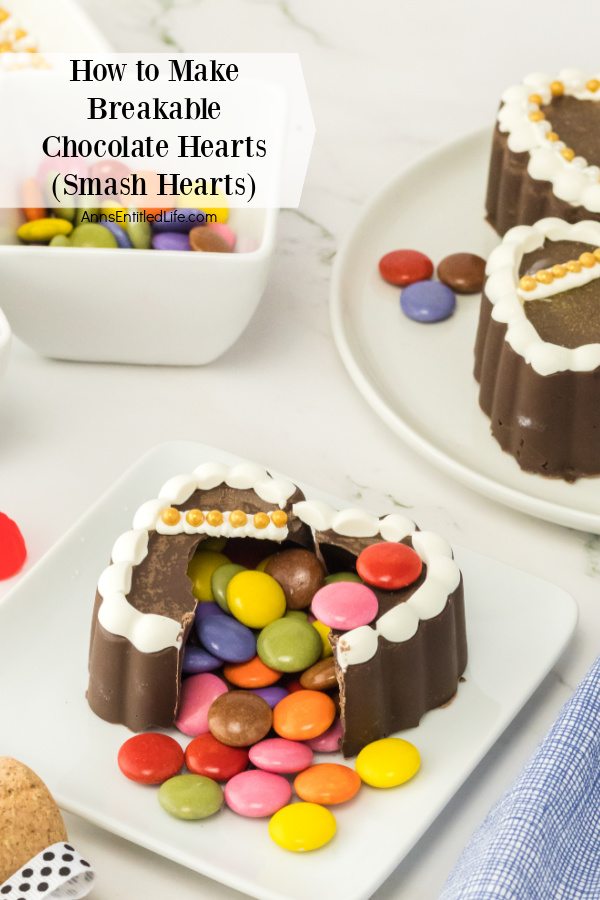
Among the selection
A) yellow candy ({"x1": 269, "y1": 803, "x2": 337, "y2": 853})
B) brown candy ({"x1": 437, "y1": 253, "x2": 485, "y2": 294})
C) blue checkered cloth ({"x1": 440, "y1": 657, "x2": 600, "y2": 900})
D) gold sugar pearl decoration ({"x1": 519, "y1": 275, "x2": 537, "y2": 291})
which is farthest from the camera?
brown candy ({"x1": 437, "y1": 253, "x2": 485, "y2": 294})

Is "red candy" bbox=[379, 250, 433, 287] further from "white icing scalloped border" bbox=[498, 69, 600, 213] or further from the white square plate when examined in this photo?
the white square plate

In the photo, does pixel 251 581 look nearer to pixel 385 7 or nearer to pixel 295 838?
pixel 295 838

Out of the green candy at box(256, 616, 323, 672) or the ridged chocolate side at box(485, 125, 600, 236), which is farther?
the ridged chocolate side at box(485, 125, 600, 236)

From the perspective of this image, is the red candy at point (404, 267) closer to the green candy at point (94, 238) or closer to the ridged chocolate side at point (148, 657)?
the green candy at point (94, 238)

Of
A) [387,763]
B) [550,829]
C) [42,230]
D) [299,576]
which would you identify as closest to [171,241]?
[42,230]

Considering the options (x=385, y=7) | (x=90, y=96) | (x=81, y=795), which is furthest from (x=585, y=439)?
(x=385, y=7)

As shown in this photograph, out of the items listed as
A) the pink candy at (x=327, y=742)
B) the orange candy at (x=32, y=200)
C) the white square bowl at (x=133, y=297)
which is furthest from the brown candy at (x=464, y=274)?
the pink candy at (x=327, y=742)

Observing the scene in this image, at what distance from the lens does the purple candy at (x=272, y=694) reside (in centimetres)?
124

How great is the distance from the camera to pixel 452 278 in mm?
1762

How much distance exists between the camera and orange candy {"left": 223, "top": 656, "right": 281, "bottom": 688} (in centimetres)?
124

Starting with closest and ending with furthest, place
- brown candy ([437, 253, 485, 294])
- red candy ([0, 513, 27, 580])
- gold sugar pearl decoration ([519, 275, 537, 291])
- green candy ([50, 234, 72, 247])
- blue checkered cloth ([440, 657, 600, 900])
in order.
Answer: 1. blue checkered cloth ([440, 657, 600, 900])
2. red candy ([0, 513, 27, 580])
3. gold sugar pearl decoration ([519, 275, 537, 291])
4. green candy ([50, 234, 72, 247])
5. brown candy ([437, 253, 485, 294])

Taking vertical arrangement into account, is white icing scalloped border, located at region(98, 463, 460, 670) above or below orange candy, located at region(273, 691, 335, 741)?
above

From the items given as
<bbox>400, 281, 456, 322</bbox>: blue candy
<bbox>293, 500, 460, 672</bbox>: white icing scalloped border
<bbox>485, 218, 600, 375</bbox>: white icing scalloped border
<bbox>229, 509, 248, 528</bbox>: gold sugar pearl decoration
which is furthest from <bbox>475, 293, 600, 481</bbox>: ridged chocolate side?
<bbox>229, 509, 248, 528</bbox>: gold sugar pearl decoration

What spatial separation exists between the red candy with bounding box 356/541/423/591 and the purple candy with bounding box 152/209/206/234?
0.60 metres
